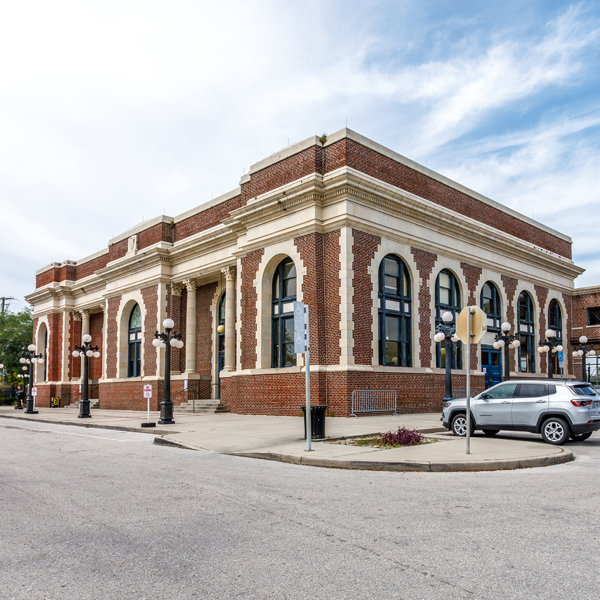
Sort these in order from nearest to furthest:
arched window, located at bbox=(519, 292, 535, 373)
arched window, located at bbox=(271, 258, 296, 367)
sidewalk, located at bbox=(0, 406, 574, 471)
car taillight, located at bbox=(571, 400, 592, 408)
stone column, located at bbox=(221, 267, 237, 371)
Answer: sidewalk, located at bbox=(0, 406, 574, 471)
car taillight, located at bbox=(571, 400, 592, 408)
arched window, located at bbox=(271, 258, 296, 367)
stone column, located at bbox=(221, 267, 237, 371)
arched window, located at bbox=(519, 292, 535, 373)

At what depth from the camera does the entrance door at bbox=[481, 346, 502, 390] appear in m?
30.4

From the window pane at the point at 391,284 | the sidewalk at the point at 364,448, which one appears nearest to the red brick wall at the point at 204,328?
the window pane at the point at 391,284

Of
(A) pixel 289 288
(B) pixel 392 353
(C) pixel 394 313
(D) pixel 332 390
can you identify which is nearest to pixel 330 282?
(A) pixel 289 288

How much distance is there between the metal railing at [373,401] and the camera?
2162cm

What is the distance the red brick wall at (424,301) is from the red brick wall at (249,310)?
7.00 m

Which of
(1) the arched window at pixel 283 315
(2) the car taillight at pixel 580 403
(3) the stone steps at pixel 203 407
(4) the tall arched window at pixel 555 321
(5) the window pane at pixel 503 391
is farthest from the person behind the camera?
(4) the tall arched window at pixel 555 321

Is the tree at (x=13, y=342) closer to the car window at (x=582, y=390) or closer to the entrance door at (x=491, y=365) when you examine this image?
the entrance door at (x=491, y=365)

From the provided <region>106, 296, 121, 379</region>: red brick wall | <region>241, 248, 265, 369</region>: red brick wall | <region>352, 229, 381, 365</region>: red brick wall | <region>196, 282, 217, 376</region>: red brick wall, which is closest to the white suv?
<region>352, 229, 381, 365</region>: red brick wall

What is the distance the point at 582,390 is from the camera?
44.3 feet

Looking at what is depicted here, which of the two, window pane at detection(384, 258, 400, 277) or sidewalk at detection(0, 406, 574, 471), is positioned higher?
window pane at detection(384, 258, 400, 277)

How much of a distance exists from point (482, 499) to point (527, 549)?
2.30 meters

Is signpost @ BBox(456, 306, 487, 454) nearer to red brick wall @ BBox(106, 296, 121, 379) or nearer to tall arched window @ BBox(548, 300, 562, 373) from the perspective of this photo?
tall arched window @ BBox(548, 300, 562, 373)

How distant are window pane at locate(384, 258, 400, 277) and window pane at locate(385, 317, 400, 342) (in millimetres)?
1948

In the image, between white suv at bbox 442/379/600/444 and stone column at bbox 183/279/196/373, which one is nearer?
white suv at bbox 442/379/600/444
